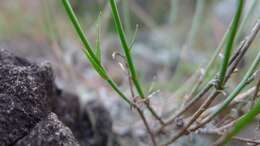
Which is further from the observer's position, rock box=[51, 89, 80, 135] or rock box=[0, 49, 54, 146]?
rock box=[51, 89, 80, 135]

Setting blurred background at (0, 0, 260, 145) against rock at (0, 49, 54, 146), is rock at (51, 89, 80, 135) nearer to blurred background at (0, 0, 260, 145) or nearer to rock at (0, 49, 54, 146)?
rock at (0, 49, 54, 146)

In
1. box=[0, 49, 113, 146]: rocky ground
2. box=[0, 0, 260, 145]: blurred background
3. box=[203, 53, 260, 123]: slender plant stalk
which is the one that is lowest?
box=[203, 53, 260, 123]: slender plant stalk

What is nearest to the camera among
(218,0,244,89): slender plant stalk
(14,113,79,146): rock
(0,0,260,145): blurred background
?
(218,0,244,89): slender plant stalk

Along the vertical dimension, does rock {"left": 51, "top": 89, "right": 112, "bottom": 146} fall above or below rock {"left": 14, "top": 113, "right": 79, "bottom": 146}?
above

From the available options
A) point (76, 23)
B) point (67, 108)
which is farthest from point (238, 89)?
point (67, 108)

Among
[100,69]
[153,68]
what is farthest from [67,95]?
[153,68]

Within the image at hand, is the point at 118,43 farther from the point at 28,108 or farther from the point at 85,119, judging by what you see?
the point at 28,108

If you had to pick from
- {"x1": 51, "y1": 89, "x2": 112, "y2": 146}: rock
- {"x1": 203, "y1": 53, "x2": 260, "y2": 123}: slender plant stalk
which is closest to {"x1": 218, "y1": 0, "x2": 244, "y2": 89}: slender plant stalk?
{"x1": 203, "y1": 53, "x2": 260, "y2": 123}: slender plant stalk
